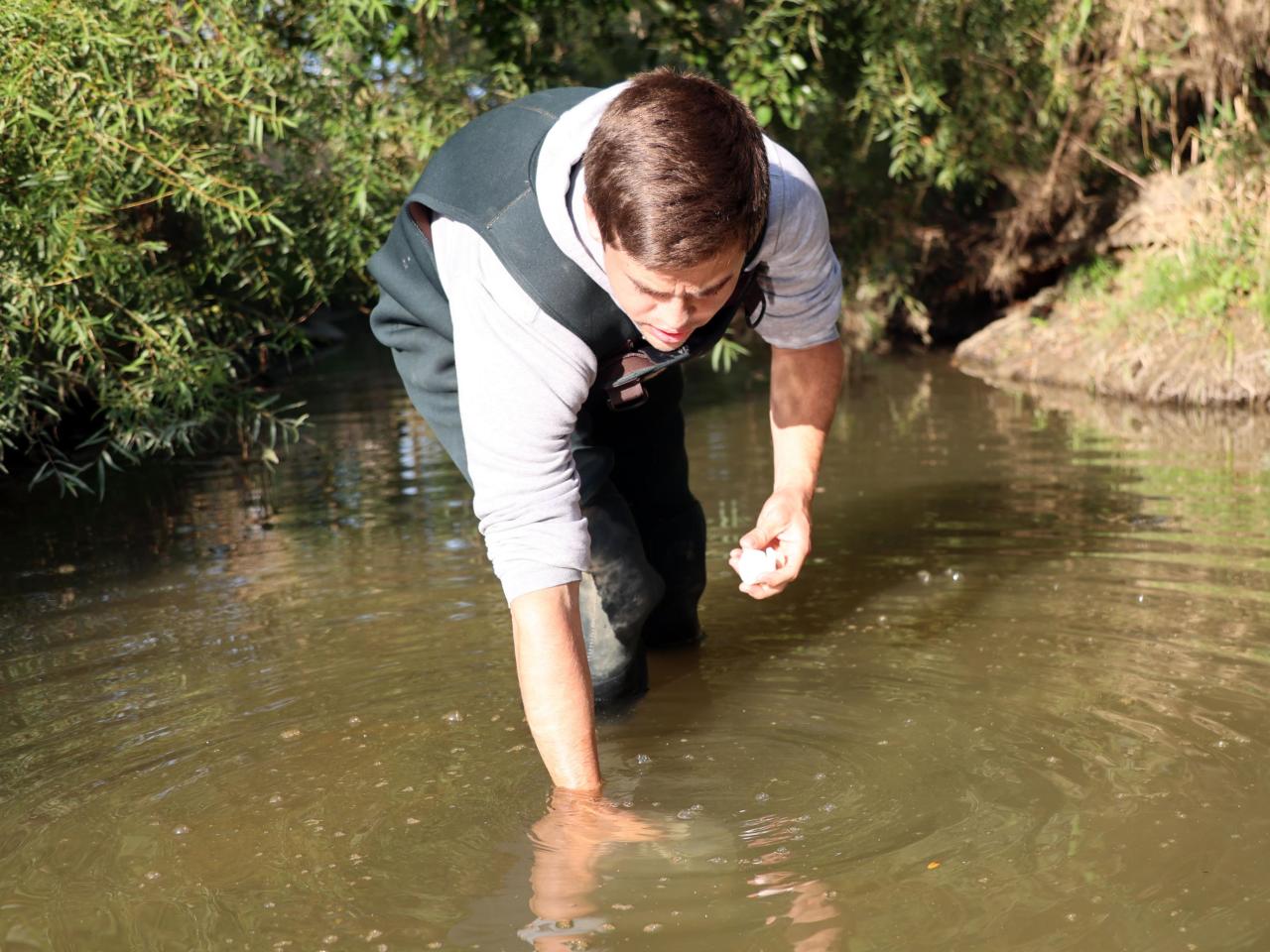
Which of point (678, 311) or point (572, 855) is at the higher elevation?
point (678, 311)

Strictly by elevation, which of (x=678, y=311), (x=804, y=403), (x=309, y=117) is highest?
(x=309, y=117)

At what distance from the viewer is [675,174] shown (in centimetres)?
223

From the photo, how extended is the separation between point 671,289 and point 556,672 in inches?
30.6

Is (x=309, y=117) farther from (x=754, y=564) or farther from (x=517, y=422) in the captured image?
(x=517, y=422)

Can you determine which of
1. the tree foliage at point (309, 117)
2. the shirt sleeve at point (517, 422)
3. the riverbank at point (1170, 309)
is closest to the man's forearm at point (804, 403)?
the shirt sleeve at point (517, 422)

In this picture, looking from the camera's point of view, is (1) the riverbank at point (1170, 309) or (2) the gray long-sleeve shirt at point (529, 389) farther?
(1) the riverbank at point (1170, 309)

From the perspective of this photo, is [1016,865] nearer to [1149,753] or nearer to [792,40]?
[1149,753]

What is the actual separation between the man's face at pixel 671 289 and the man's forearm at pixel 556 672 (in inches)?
21.6

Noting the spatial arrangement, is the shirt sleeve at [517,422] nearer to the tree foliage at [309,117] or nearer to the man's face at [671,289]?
the man's face at [671,289]

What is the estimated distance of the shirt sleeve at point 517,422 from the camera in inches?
101

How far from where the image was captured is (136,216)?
621 centimetres

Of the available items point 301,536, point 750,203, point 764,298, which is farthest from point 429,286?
point 301,536

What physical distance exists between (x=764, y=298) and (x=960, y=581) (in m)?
2.00

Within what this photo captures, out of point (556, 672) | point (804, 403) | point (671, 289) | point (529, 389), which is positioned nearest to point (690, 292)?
point (671, 289)
